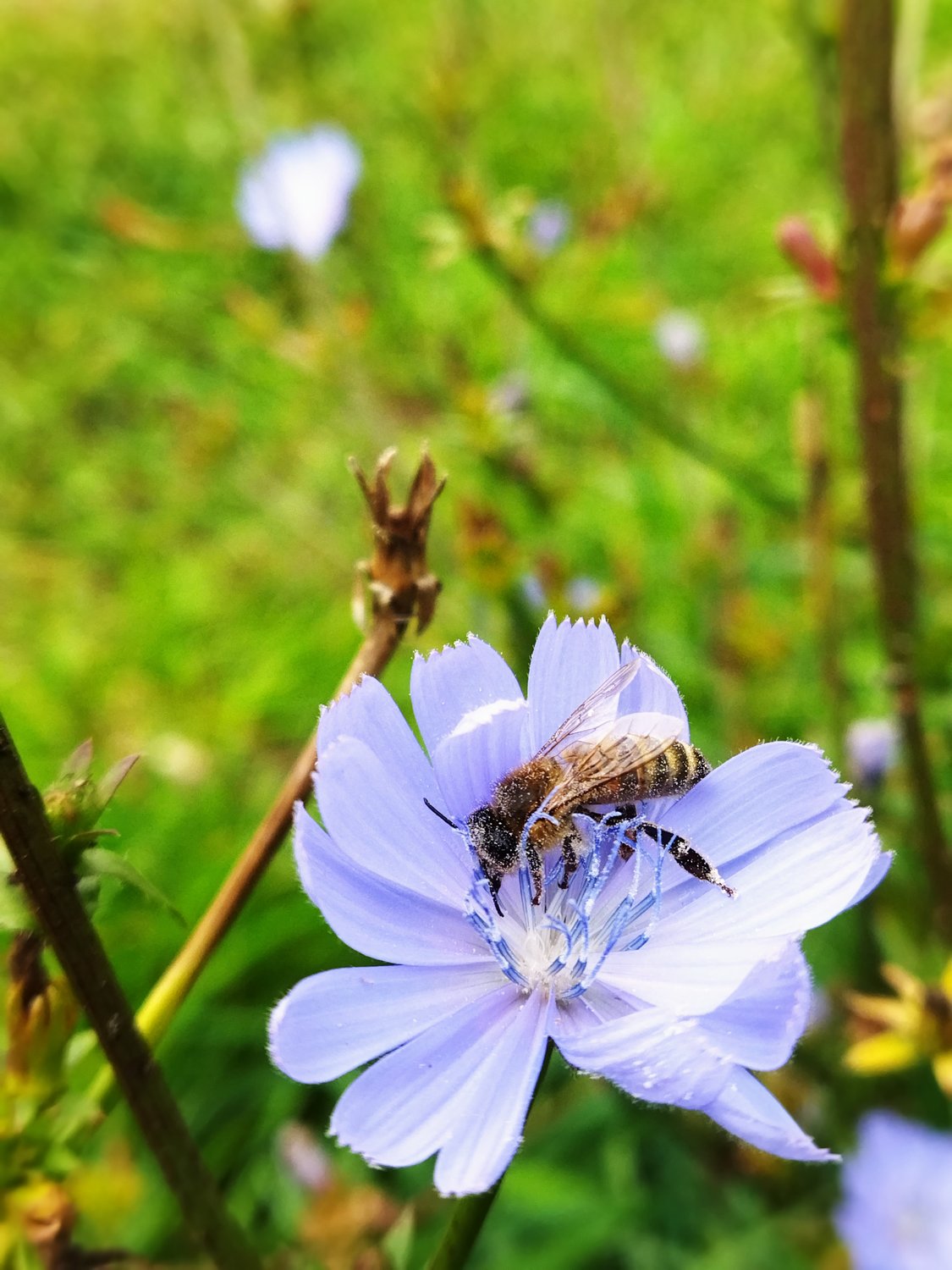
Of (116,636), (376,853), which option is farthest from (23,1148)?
(116,636)

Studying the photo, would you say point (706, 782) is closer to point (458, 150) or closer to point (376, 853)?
point (376, 853)

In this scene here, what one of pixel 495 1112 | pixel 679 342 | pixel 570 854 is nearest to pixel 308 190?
pixel 679 342

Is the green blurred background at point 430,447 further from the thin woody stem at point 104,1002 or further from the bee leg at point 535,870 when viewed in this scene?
the bee leg at point 535,870

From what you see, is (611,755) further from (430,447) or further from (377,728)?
(430,447)

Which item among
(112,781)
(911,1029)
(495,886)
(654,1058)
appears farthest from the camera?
(911,1029)

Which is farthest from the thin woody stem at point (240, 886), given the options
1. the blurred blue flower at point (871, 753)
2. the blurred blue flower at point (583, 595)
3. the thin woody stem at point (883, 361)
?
the blurred blue flower at point (871, 753)

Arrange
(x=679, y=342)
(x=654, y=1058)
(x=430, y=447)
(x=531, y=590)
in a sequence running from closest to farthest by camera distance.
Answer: (x=654, y=1058), (x=531, y=590), (x=430, y=447), (x=679, y=342)

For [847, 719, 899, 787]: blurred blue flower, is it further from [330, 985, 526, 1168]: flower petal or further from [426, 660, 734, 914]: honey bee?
[330, 985, 526, 1168]: flower petal
